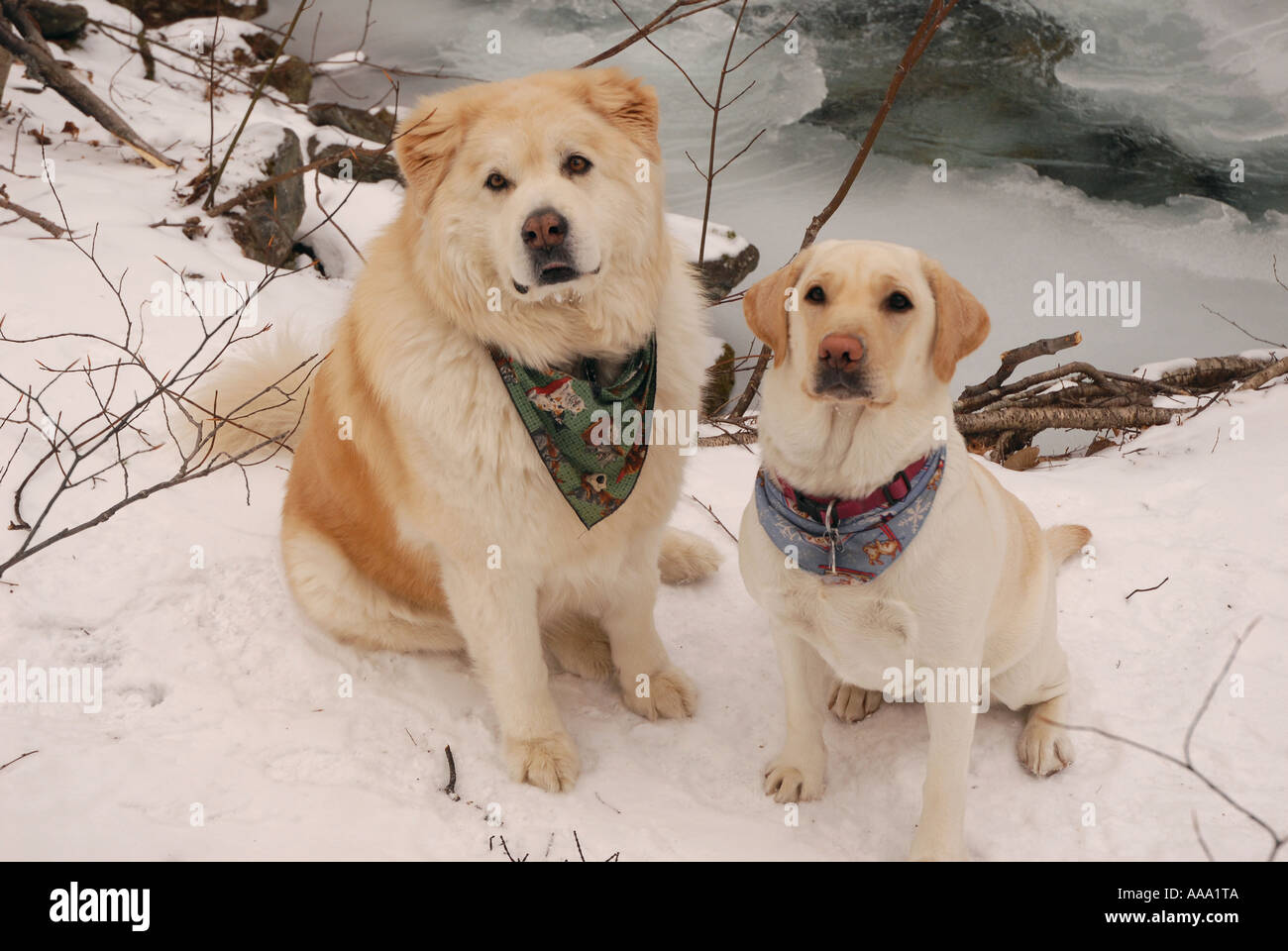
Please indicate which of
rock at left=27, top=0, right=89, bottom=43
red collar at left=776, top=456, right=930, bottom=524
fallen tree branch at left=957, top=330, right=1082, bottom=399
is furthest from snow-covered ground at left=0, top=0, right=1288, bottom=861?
rock at left=27, top=0, right=89, bottom=43

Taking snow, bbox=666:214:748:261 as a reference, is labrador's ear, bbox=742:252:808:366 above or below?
above

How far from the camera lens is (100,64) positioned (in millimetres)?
5871

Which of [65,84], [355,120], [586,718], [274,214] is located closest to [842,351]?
[586,718]

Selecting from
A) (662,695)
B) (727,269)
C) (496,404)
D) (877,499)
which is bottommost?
(727,269)

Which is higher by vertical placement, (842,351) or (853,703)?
(842,351)

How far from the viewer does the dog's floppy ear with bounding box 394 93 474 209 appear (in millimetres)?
2021

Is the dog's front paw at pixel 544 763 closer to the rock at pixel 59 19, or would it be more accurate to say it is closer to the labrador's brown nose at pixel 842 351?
the labrador's brown nose at pixel 842 351

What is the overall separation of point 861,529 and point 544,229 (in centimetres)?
91

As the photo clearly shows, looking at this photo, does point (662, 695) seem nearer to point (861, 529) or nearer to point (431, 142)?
point (861, 529)

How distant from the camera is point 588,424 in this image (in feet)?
7.19

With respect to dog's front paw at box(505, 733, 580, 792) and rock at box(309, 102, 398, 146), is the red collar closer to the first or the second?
dog's front paw at box(505, 733, 580, 792)

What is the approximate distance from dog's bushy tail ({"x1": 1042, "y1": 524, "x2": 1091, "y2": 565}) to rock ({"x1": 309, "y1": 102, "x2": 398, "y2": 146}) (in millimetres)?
5363
